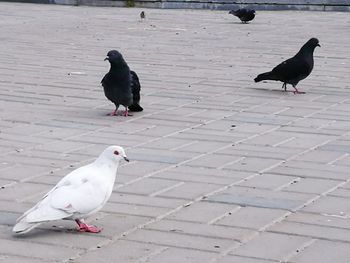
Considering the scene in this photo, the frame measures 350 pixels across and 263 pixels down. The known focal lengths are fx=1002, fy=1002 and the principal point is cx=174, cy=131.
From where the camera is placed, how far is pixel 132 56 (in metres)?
14.4

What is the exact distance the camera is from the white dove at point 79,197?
17.4ft

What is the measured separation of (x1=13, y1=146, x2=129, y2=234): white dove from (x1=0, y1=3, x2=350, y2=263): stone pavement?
0.43 ft

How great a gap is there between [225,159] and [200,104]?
8.71ft

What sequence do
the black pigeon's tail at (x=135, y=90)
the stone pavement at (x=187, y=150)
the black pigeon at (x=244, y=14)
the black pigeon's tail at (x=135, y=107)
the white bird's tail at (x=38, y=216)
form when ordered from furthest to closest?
the black pigeon at (x=244, y=14) → the black pigeon's tail at (x=135, y=107) → the black pigeon's tail at (x=135, y=90) → the stone pavement at (x=187, y=150) → the white bird's tail at (x=38, y=216)

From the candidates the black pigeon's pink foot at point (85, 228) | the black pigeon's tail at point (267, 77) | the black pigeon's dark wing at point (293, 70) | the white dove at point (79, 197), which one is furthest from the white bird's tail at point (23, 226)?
the black pigeon's tail at point (267, 77)

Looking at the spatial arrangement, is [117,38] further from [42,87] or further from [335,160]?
[335,160]

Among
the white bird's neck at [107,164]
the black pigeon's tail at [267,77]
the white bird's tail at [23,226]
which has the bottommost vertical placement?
the black pigeon's tail at [267,77]

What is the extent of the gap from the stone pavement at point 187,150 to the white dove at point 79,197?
13 centimetres

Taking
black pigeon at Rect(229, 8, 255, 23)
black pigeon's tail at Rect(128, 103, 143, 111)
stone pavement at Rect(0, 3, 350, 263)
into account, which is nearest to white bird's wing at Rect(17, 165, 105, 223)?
stone pavement at Rect(0, 3, 350, 263)

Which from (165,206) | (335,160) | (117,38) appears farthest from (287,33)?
(165,206)

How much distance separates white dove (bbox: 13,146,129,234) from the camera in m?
5.32

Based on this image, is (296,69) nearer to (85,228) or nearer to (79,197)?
(85,228)

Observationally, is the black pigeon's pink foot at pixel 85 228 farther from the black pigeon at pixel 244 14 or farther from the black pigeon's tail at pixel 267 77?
the black pigeon at pixel 244 14

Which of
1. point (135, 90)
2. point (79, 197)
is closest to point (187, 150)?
point (135, 90)
